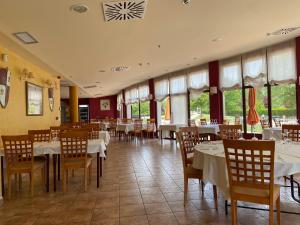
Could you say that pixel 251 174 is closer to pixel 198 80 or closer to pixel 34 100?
pixel 34 100

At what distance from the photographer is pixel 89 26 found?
4.30 metres

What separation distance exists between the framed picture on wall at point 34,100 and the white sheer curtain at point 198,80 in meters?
5.80

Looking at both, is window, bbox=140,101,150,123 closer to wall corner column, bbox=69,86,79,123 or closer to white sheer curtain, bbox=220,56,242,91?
wall corner column, bbox=69,86,79,123

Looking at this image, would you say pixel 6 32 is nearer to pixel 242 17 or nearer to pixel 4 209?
pixel 4 209

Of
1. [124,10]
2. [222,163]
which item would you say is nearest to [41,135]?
[124,10]

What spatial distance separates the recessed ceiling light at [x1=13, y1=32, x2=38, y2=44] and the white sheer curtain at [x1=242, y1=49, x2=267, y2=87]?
6349mm

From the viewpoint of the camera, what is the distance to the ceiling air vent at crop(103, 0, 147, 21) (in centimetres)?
350

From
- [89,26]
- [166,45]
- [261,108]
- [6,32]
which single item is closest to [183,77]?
[261,108]

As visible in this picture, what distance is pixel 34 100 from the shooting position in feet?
21.5

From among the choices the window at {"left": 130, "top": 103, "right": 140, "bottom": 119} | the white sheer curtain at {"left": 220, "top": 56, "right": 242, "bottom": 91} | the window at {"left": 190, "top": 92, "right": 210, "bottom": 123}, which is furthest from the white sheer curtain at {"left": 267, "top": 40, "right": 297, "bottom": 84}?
the window at {"left": 130, "top": 103, "right": 140, "bottom": 119}

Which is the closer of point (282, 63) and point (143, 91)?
point (282, 63)

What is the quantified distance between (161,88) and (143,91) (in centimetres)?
201

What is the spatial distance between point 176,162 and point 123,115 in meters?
11.7

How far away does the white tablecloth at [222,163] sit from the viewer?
225 centimetres
